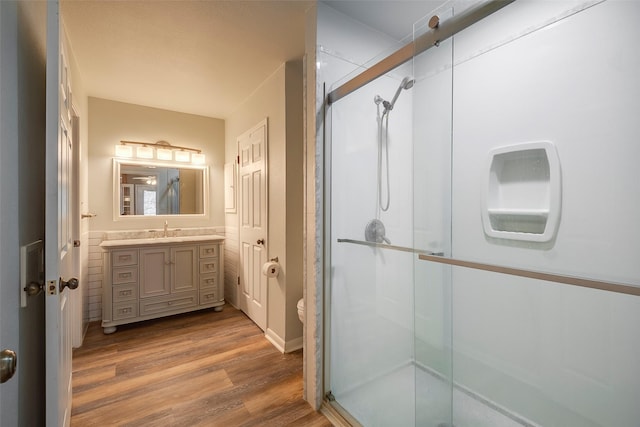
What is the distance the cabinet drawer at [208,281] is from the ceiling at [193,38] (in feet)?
6.67

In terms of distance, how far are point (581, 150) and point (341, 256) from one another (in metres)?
1.33

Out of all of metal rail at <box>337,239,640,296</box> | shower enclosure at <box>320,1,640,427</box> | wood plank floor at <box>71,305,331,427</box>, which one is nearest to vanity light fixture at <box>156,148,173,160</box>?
wood plank floor at <box>71,305,331,427</box>

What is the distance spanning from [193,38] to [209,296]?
2.58 m

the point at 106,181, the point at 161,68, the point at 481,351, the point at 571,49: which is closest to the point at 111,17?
the point at 161,68

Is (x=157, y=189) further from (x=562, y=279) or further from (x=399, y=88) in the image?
(x=562, y=279)

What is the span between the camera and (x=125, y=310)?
2844mm

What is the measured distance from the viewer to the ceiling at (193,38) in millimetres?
1783

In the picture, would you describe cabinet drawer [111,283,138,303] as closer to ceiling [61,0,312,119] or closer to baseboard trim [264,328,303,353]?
baseboard trim [264,328,303,353]

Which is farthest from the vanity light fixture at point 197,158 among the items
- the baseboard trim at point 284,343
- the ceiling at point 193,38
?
the baseboard trim at point 284,343

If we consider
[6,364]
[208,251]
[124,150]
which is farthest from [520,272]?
[124,150]

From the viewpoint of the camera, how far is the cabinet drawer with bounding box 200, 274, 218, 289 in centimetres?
325

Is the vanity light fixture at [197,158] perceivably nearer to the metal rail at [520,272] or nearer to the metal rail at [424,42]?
the metal rail at [424,42]

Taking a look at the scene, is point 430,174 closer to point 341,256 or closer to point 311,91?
point 341,256

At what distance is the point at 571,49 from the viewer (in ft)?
4.46
